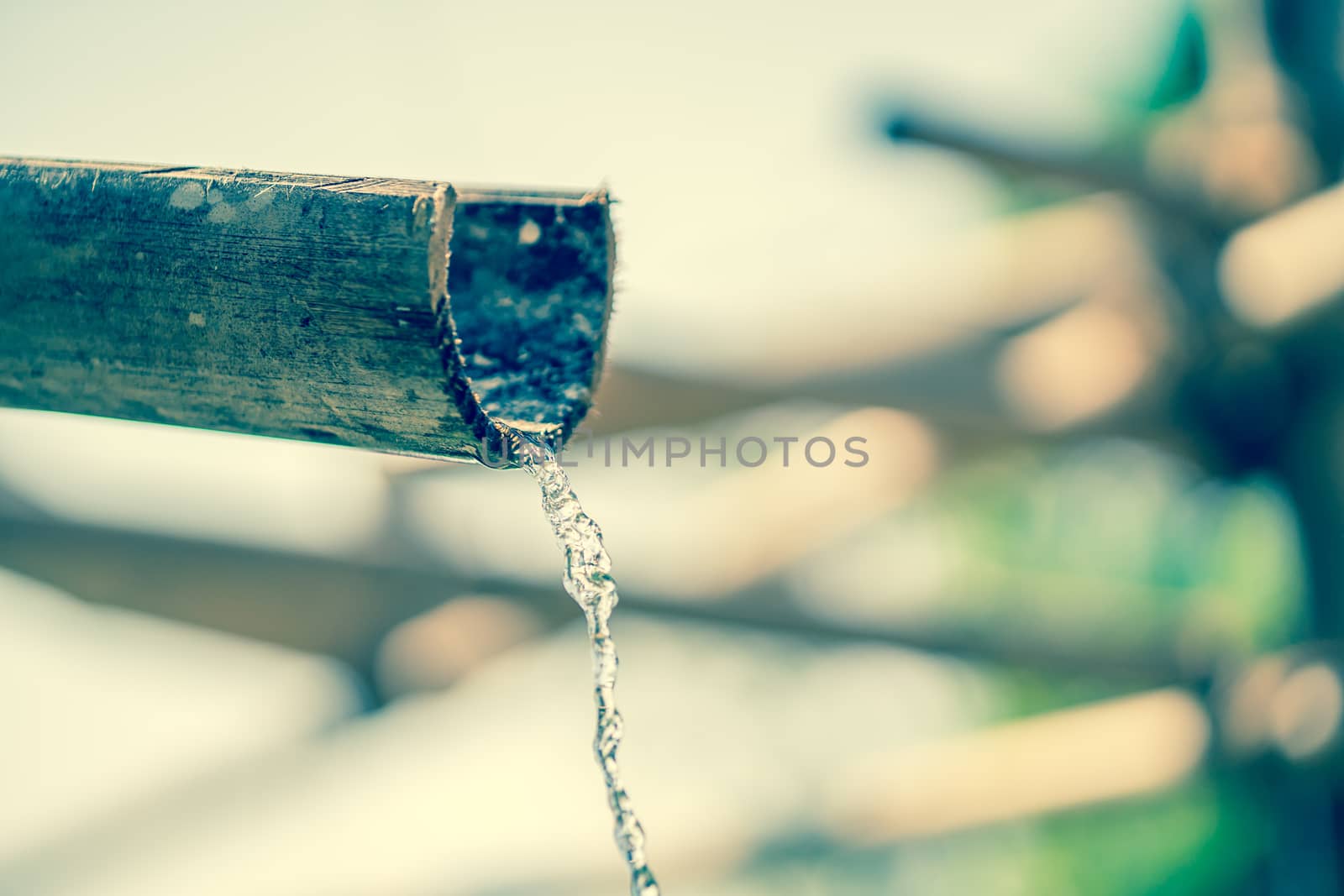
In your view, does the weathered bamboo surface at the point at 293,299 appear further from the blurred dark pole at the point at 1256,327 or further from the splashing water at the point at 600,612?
the blurred dark pole at the point at 1256,327

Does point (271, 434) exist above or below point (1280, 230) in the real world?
below

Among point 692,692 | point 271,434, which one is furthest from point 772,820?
point 692,692

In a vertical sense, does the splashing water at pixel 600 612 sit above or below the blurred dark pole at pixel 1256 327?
below

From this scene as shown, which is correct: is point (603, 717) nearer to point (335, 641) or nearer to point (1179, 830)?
point (335, 641)

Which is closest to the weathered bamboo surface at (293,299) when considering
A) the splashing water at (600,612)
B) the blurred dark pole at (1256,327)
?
the splashing water at (600,612)

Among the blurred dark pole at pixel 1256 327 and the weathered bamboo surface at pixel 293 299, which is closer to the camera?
the weathered bamboo surface at pixel 293 299

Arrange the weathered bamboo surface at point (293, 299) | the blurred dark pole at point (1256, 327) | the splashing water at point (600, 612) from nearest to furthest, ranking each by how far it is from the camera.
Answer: the weathered bamboo surface at point (293, 299) → the splashing water at point (600, 612) → the blurred dark pole at point (1256, 327)

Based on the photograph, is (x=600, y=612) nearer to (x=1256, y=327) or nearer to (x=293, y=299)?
(x=293, y=299)

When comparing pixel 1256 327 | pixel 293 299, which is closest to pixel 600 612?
pixel 293 299
